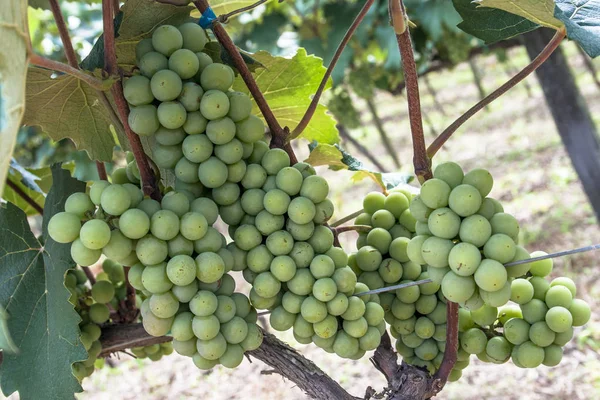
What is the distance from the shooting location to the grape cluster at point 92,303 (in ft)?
3.34

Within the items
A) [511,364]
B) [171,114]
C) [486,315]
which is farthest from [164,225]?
[511,364]

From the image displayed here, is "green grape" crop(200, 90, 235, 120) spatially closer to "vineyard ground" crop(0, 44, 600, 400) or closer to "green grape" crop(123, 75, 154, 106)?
"green grape" crop(123, 75, 154, 106)

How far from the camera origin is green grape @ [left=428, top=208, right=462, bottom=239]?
2.17ft

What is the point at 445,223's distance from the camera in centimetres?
66

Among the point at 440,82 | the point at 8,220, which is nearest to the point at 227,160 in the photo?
the point at 8,220

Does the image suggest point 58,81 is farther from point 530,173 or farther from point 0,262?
point 530,173

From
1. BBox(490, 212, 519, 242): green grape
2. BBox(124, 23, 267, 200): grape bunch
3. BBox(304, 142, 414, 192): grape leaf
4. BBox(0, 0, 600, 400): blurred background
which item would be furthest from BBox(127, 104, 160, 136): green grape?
BBox(0, 0, 600, 400): blurred background

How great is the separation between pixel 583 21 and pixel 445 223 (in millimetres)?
345

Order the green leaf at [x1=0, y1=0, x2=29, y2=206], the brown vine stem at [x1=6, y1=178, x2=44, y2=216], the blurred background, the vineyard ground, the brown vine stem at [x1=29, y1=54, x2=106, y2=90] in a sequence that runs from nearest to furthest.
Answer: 1. the green leaf at [x1=0, y1=0, x2=29, y2=206]
2. the brown vine stem at [x1=29, y1=54, x2=106, y2=90]
3. the brown vine stem at [x1=6, y1=178, x2=44, y2=216]
4. the blurred background
5. the vineyard ground

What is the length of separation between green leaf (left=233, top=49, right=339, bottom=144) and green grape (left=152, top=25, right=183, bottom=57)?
0.24 meters

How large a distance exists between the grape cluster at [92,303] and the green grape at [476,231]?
25.3 inches

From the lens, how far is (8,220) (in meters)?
0.88

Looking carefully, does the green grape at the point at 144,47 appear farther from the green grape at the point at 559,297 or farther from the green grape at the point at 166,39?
the green grape at the point at 559,297

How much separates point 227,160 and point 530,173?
209 inches
